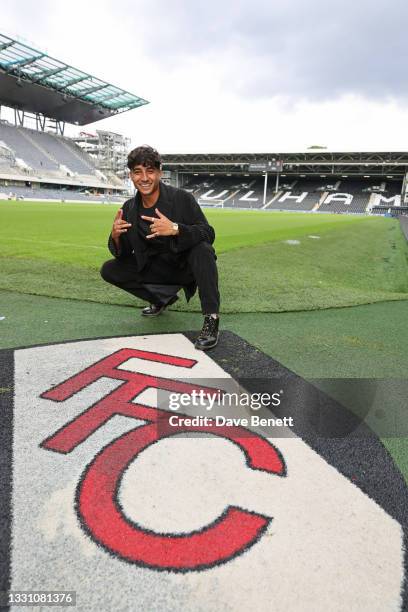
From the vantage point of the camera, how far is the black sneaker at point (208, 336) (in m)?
2.74

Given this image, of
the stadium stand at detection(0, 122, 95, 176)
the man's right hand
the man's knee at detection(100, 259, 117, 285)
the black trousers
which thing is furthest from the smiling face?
the stadium stand at detection(0, 122, 95, 176)

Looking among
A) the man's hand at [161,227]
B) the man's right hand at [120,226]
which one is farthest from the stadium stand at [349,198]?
the man's hand at [161,227]

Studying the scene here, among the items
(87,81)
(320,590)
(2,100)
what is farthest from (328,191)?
(320,590)

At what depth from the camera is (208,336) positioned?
2.81m

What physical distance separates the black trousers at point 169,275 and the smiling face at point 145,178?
0.52 m

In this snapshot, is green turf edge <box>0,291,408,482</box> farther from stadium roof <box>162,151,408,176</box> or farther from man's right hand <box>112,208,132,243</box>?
stadium roof <box>162,151,408,176</box>

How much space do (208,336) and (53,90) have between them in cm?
5831

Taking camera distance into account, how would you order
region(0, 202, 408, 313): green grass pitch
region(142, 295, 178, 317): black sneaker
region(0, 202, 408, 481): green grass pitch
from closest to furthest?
region(0, 202, 408, 481): green grass pitch → region(142, 295, 178, 317): black sneaker → region(0, 202, 408, 313): green grass pitch

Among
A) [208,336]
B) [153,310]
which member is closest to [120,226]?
[153,310]

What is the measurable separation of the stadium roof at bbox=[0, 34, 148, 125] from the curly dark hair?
44.0 meters

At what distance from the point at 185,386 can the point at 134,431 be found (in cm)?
49

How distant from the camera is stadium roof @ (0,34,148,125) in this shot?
4081 centimetres

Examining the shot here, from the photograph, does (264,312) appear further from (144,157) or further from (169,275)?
(144,157)

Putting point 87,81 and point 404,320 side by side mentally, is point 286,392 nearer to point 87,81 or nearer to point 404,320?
point 404,320
